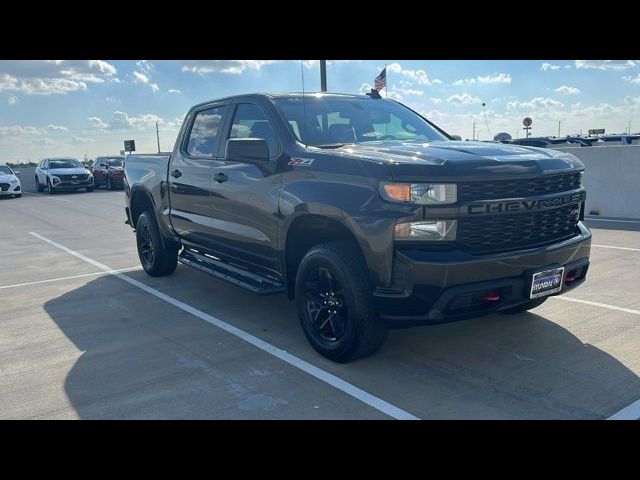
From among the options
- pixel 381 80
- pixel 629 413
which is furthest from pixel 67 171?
pixel 629 413

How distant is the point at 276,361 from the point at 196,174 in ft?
7.82

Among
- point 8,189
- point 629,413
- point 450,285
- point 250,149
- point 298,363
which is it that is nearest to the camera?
point 629,413

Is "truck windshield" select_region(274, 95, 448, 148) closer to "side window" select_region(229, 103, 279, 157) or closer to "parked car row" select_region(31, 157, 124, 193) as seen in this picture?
"side window" select_region(229, 103, 279, 157)

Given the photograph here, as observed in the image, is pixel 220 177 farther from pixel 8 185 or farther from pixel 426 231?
pixel 8 185

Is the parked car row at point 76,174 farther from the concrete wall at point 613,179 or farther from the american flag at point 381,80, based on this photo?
the concrete wall at point 613,179

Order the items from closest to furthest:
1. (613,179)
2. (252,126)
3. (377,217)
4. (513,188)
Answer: (377,217)
(513,188)
(252,126)
(613,179)

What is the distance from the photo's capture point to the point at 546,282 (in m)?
4.00

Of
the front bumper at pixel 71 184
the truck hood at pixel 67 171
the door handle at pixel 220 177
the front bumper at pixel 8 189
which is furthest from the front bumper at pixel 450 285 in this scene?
the truck hood at pixel 67 171

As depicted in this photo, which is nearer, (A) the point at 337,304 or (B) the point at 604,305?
(A) the point at 337,304

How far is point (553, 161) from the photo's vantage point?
417cm

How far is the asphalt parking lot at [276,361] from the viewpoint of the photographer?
3.61 m

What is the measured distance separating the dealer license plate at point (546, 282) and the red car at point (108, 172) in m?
24.1
